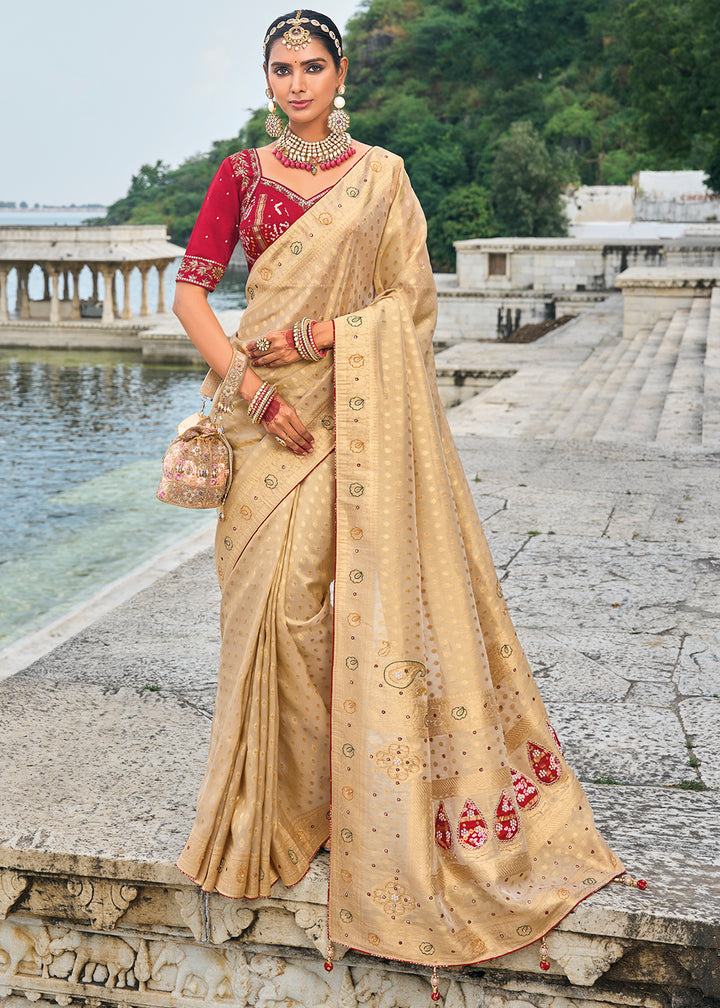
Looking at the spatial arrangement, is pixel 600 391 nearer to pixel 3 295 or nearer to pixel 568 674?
pixel 568 674

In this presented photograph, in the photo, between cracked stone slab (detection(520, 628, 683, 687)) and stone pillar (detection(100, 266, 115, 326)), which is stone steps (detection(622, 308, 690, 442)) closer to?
cracked stone slab (detection(520, 628, 683, 687))

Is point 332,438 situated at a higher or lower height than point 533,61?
lower

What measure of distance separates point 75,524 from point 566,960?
7779 millimetres

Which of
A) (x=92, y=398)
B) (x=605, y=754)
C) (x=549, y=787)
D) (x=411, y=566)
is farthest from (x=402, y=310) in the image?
(x=92, y=398)

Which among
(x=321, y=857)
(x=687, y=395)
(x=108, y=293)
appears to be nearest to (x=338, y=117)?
(x=321, y=857)

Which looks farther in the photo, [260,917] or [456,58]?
[456,58]

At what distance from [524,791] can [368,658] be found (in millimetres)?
438

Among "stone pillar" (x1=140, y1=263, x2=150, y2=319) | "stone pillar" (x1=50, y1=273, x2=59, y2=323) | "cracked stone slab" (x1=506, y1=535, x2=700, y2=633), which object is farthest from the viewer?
"stone pillar" (x1=140, y1=263, x2=150, y2=319)

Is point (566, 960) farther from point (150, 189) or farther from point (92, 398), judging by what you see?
point (150, 189)

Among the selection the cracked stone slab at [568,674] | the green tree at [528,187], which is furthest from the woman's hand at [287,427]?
the green tree at [528,187]

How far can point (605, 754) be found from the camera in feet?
8.65

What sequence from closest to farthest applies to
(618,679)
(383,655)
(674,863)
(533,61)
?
(383,655) → (674,863) → (618,679) → (533,61)

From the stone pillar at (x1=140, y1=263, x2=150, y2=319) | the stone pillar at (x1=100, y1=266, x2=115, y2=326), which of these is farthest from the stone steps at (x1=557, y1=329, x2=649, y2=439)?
the stone pillar at (x1=140, y1=263, x2=150, y2=319)

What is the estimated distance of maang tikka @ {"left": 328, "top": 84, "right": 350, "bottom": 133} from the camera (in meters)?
1.95
